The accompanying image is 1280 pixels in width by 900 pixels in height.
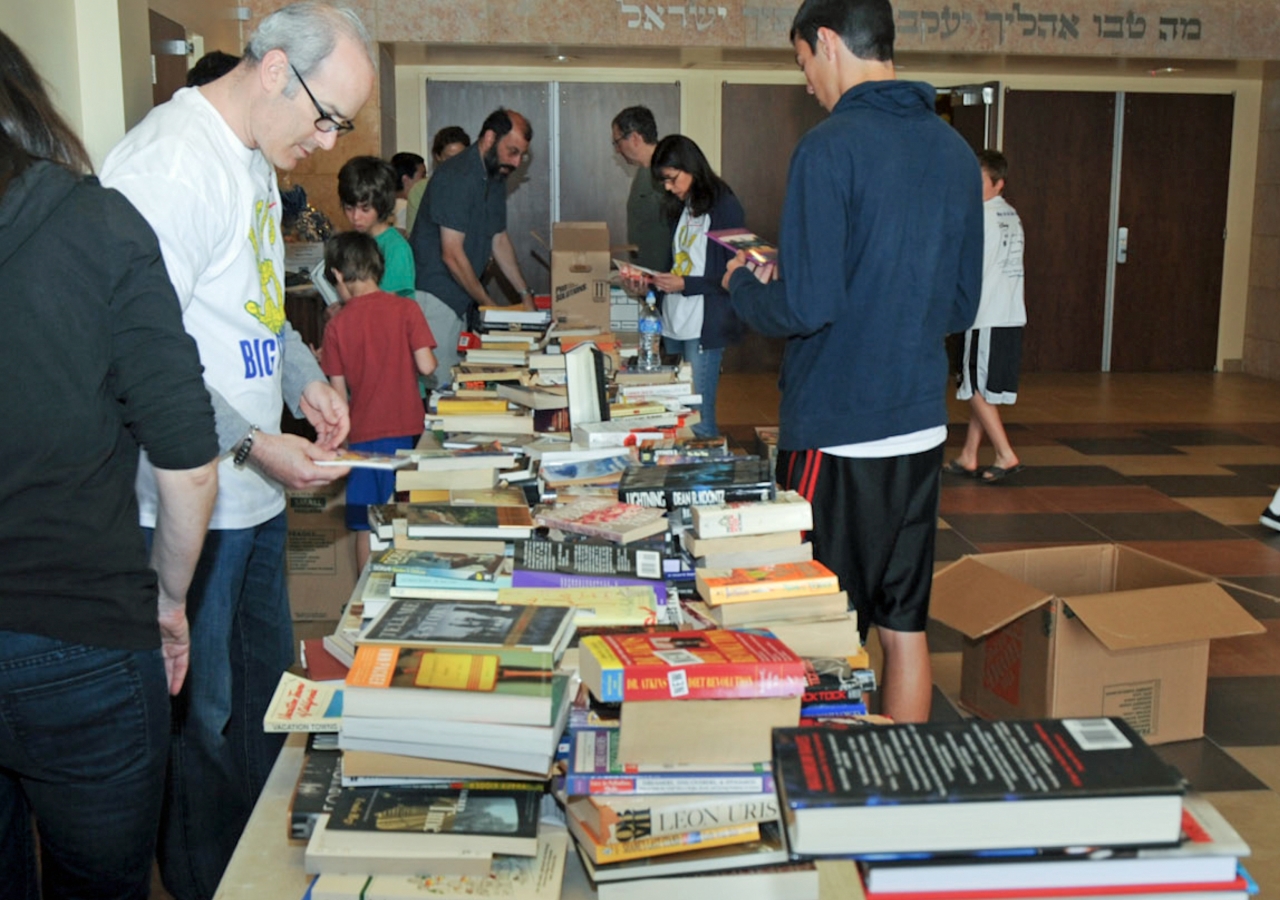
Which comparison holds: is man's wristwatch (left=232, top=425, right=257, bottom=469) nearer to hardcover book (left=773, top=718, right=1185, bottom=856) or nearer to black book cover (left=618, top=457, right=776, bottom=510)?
black book cover (left=618, top=457, right=776, bottom=510)

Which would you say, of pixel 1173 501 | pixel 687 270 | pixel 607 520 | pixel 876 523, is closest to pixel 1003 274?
pixel 1173 501

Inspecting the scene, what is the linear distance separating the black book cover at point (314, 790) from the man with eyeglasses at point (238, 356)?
52 centimetres

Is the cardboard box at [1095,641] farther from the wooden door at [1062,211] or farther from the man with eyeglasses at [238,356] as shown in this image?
the wooden door at [1062,211]

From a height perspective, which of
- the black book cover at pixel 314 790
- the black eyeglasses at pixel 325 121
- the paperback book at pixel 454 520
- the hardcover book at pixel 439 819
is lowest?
the black book cover at pixel 314 790

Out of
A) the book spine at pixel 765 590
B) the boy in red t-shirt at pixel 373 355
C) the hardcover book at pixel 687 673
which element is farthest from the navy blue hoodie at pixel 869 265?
the boy in red t-shirt at pixel 373 355

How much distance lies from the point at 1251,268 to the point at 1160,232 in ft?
2.65

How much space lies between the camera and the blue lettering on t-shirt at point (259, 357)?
6.32 feet

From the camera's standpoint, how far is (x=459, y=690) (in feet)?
4.14

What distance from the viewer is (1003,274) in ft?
→ 20.4

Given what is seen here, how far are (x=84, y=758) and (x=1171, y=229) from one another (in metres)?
10.5

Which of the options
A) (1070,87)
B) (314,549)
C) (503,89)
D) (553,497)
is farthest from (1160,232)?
(553,497)

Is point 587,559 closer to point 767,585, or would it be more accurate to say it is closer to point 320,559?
point 767,585

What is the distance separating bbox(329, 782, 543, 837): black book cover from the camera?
1274 mm

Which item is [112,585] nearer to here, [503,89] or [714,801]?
[714,801]
